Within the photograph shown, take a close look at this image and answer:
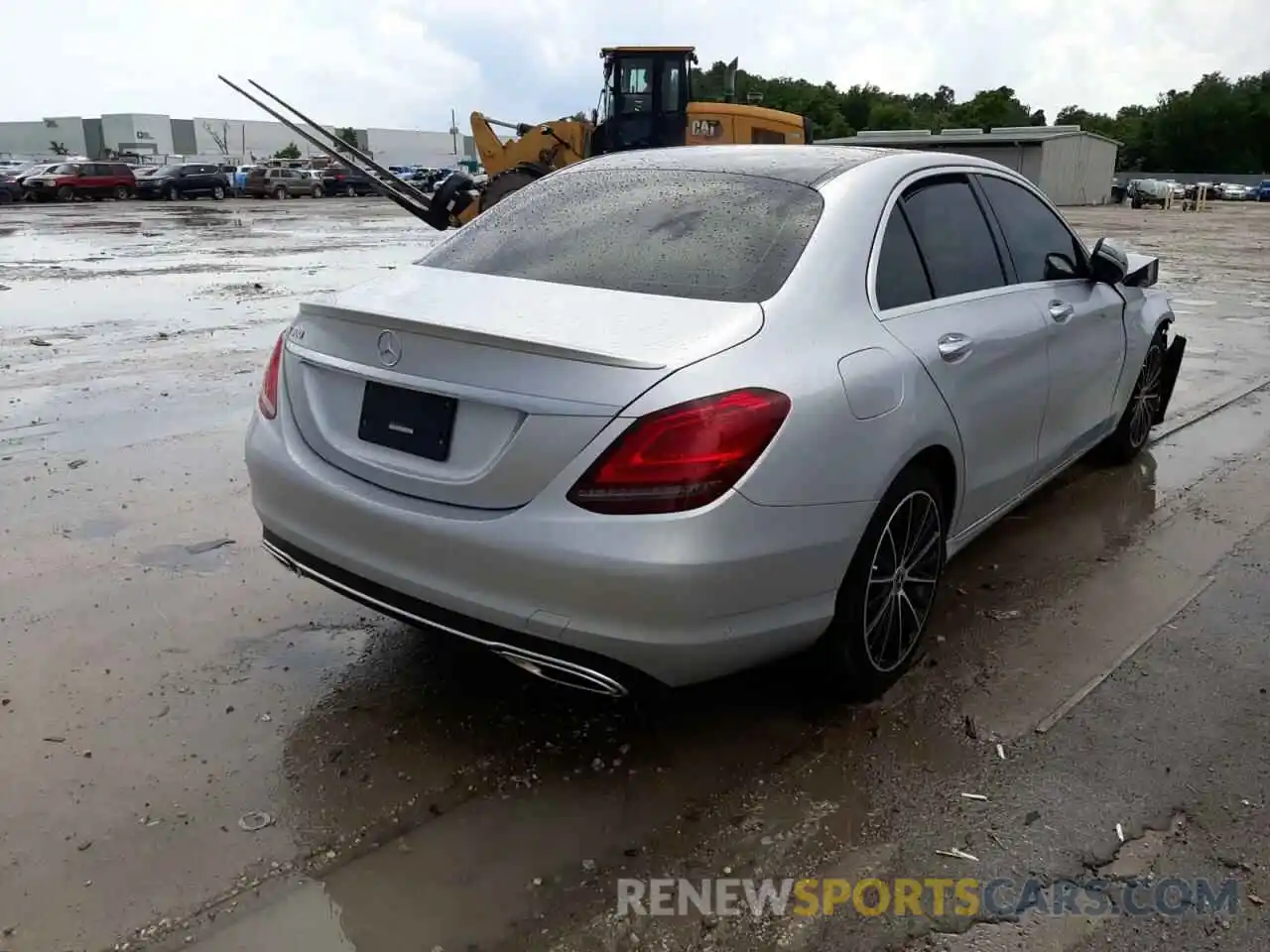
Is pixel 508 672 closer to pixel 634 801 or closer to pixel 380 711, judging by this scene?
pixel 380 711

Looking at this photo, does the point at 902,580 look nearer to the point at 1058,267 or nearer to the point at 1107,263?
the point at 1058,267

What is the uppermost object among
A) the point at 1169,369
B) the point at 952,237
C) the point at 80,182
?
the point at 80,182

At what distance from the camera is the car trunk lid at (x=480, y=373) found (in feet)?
8.40

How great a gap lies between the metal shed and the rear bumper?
48141 mm

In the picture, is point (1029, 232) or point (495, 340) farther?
point (1029, 232)

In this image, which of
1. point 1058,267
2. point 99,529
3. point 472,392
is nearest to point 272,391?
point 472,392

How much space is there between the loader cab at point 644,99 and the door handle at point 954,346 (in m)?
14.8

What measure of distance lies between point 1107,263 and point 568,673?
3.39 m

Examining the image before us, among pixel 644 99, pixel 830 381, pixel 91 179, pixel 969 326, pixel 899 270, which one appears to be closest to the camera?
pixel 830 381

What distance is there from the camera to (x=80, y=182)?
40438mm

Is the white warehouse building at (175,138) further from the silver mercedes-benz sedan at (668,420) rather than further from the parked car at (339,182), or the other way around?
the silver mercedes-benz sedan at (668,420)

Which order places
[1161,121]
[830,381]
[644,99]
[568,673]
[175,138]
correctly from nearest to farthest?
[568,673] < [830,381] < [644,99] < [1161,121] < [175,138]

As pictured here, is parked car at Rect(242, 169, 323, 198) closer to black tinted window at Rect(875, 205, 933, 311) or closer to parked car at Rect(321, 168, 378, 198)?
parked car at Rect(321, 168, 378, 198)

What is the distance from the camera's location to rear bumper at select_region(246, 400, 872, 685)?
2508mm
